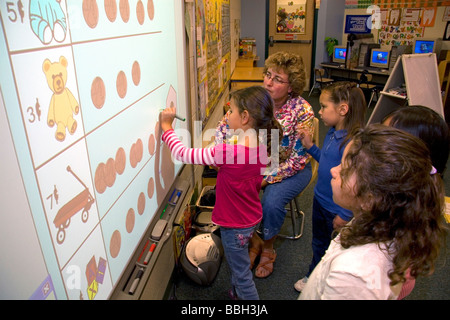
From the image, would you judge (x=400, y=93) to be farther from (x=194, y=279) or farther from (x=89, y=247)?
(x=89, y=247)

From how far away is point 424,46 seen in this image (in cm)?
541

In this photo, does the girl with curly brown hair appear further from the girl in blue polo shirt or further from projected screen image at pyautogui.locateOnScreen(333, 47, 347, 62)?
projected screen image at pyautogui.locateOnScreen(333, 47, 347, 62)

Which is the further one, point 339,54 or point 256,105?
point 339,54

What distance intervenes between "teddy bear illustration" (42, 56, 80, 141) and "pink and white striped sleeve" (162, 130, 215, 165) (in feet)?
1.99

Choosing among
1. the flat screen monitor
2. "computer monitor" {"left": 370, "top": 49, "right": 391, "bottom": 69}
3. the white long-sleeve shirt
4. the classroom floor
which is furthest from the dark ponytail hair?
"computer monitor" {"left": 370, "top": 49, "right": 391, "bottom": 69}

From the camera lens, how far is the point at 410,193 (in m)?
0.78

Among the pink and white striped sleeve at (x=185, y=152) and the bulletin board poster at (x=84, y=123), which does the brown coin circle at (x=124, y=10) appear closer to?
the bulletin board poster at (x=84, y=123)

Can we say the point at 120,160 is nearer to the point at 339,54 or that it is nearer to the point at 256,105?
the point at 256,105

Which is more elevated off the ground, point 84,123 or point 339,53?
point 84,123

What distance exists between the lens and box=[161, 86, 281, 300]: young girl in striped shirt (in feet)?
4.49

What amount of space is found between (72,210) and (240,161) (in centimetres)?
82

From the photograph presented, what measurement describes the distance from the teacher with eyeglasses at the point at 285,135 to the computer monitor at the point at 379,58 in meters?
4.93

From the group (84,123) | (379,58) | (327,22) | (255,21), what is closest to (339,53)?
(327,22)

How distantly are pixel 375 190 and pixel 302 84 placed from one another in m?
1.22
